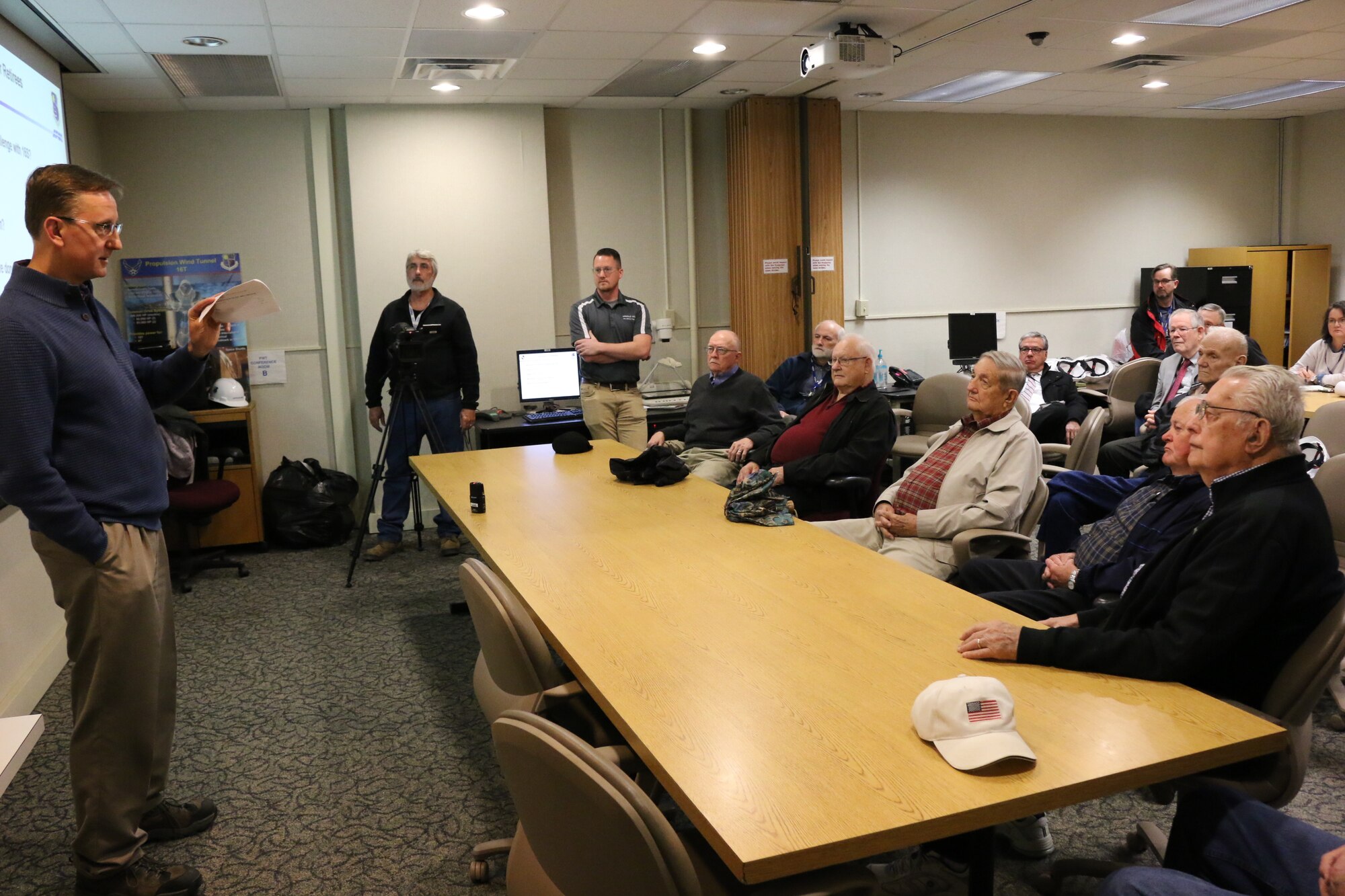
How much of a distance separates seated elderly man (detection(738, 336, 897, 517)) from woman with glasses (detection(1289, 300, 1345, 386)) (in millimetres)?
3204

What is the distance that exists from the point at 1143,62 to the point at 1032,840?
5345 mm

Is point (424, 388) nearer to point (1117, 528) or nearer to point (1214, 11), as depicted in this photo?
point (1117, 528)

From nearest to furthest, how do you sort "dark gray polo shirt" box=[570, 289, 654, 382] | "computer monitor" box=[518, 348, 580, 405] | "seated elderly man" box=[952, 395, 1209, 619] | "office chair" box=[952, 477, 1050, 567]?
1. "seated elderly man" box=[952, 395, 1209, 619]
2. "office chair" box=[952, 477, 1050, 567]
3. "dark gray polo shirt" box=[570, 289, 654, 382]
4. "computer monitor" box=[518, 348, 580, 405]

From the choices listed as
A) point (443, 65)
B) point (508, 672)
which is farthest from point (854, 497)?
point (443, 65)

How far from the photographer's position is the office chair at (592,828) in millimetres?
1361

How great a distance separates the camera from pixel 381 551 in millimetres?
5824

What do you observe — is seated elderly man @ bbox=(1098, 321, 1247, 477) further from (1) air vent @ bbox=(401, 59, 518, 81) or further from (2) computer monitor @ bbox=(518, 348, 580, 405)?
(1) air vent @ bbox=(401, 59, 518, 81)

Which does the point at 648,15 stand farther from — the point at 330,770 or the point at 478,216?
the point at 330,770

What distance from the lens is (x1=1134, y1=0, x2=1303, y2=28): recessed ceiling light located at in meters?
5.07

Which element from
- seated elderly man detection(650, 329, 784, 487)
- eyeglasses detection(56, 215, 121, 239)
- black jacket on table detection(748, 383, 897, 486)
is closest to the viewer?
eyeglasses detection(56, 215, 121, 239)

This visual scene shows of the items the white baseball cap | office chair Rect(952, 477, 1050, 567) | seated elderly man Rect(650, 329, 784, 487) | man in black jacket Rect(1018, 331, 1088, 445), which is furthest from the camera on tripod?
the white baseball cap

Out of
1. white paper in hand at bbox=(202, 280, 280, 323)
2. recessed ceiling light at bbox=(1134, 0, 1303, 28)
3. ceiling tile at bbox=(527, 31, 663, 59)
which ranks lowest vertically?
white paper in hand at bbox=(202, 280, 280, 323)

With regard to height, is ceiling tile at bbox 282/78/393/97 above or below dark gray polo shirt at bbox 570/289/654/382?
above

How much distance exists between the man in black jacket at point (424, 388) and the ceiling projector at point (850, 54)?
7.67ft
